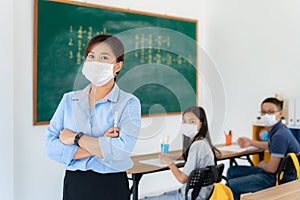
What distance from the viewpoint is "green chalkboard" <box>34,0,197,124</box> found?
353 cm

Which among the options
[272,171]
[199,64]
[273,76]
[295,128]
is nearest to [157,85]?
[199,64]

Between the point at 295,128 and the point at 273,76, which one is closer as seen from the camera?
the point at 295,128

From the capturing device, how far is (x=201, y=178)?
8.02ft

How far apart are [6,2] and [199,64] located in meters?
2.71

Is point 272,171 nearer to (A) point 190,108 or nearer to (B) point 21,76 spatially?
(A) point 190,108

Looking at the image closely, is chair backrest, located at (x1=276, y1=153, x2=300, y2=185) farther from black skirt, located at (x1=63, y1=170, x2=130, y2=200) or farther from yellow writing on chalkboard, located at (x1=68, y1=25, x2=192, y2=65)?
yellow writing on chalkboard, located at (x1=68, y1=25, x2=192, y2=65)

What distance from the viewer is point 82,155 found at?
4.76ft

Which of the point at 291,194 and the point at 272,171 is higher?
the point at 291,194

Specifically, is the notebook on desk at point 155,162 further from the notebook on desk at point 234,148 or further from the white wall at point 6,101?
the white wall at point 6,101

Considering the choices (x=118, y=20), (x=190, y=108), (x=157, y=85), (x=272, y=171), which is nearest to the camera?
(x=190, y=108)

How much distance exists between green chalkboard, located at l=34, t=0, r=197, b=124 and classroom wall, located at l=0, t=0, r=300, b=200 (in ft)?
0.35

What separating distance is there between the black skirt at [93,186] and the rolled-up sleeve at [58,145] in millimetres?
69

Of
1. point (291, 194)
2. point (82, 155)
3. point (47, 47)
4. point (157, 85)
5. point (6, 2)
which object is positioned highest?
point (6, 2)

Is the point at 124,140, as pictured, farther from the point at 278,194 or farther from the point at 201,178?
the point at 201,178
